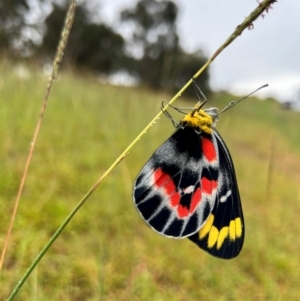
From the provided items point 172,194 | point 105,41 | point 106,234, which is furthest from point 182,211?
point 105,41

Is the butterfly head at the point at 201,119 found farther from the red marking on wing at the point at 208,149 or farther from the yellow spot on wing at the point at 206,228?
the yellow spot on wing at the point at 206,228

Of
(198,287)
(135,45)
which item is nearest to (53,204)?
(198,287)

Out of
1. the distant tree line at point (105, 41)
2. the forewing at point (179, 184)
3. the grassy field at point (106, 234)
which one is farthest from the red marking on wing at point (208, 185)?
the distant tree line at point (105, 41)

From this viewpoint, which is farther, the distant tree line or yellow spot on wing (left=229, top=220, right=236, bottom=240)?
the distant tree line

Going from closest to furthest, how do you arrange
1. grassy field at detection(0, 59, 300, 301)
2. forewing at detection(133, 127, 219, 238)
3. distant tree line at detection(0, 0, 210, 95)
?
forewing at detection(133, 127, 219, 238)
grassy field at detection(0, 59, 300, 301)
distant tree line at detection(0, 0, 210, 95)

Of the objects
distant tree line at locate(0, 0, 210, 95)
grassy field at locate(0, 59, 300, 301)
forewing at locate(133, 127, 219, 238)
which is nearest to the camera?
forewing at locate(133, 127, 219, 238)

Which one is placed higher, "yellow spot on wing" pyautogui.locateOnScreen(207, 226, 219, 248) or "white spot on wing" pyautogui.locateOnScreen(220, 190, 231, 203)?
"white spot on wing" pyautogui.locateOnScreen(220, 190, 231, 203)

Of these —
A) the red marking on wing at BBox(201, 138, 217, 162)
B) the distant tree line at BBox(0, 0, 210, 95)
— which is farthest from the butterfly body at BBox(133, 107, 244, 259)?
the distant tree line at BBox(0, 0, 210, 95)

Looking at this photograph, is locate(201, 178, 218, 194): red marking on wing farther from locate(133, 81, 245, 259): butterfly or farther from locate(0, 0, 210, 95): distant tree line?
Answer: locate(0, 0, 210, 95): distant tree line
